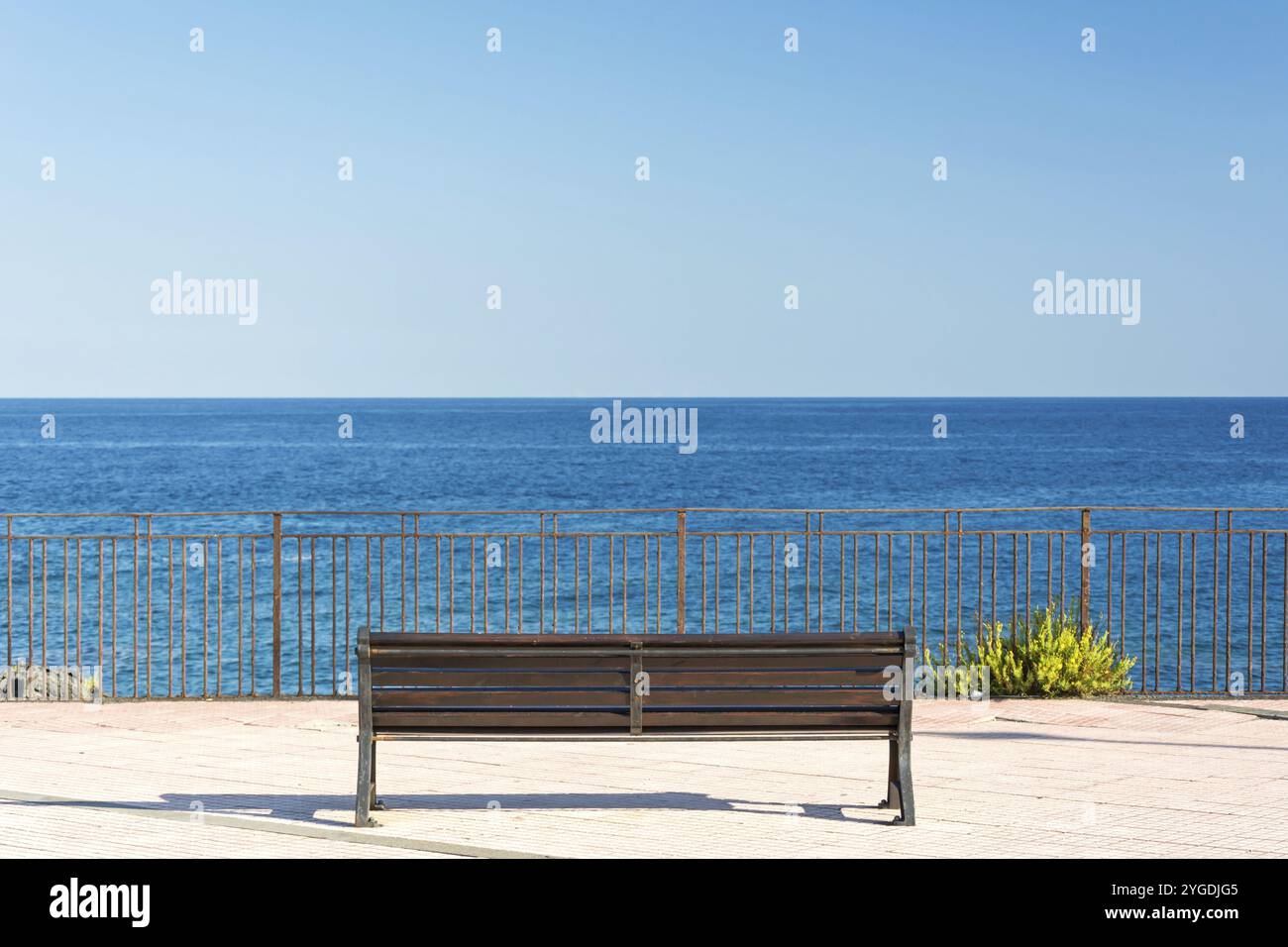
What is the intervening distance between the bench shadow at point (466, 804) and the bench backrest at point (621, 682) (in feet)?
2.37

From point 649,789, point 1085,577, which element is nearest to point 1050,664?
point 1085,577

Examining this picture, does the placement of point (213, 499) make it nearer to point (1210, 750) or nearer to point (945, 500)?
point (945, 500)

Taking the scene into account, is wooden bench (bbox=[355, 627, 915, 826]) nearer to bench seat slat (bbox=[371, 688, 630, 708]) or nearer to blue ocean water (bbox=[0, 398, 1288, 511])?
bench seat slat (bbox=[371, 688, 630, 708])

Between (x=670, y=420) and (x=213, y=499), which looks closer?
(x=213, y=499)

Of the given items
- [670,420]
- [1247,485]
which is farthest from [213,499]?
[670,420]

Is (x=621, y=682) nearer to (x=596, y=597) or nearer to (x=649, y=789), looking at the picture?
(x=649, y=789)

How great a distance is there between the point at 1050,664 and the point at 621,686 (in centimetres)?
584

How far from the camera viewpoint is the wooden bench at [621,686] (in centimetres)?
737

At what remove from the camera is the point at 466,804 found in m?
8.17

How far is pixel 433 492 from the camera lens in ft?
277

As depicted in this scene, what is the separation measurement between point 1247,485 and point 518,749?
83.7 meters

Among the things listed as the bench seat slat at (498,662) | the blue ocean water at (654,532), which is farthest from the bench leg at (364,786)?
the blue ocean water at (654,532)

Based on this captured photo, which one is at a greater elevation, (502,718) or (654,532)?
(654,532)

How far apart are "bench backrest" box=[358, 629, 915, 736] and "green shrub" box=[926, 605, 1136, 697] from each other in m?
5.10
